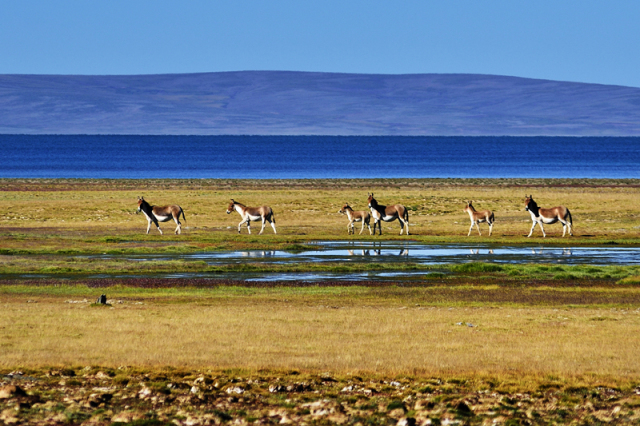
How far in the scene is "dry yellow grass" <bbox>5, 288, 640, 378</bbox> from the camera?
59.4ft

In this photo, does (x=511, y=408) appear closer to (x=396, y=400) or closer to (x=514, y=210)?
(x=396, y=400)

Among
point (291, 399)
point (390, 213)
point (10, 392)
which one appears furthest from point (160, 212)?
point (291, 399)

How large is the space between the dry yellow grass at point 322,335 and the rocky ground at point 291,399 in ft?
2.86

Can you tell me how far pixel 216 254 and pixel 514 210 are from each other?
27.4 metres

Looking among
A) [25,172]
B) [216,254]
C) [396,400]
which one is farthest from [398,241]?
[25,172]

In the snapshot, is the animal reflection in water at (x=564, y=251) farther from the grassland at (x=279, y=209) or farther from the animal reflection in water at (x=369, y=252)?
the animal reflection in water at (x=369, y=252)

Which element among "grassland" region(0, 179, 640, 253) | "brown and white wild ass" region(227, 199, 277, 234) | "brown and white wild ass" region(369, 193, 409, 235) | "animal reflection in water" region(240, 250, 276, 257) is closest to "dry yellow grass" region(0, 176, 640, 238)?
"grassland" region(0, 179, 640, 253)

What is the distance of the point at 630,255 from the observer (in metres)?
38.4

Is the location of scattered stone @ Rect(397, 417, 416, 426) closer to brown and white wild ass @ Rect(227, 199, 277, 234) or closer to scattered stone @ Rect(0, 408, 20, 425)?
scattered stone @ Rect(0, 408, 20, 425)

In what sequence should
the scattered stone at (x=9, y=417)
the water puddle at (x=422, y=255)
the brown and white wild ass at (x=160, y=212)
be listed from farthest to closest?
the brown and white wild ass at (x=160, y=212) → the water puddle at (x=422, y=255) → the scattered stone at (x=9, y=417)

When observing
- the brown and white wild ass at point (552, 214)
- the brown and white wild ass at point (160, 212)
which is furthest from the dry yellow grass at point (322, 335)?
the brown and white wild ass at point (552, 214)

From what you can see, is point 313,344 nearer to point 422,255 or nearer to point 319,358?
point 319,358

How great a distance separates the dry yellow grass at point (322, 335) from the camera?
1809 cm

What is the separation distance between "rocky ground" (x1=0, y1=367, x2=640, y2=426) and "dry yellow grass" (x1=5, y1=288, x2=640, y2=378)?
0.87 m
